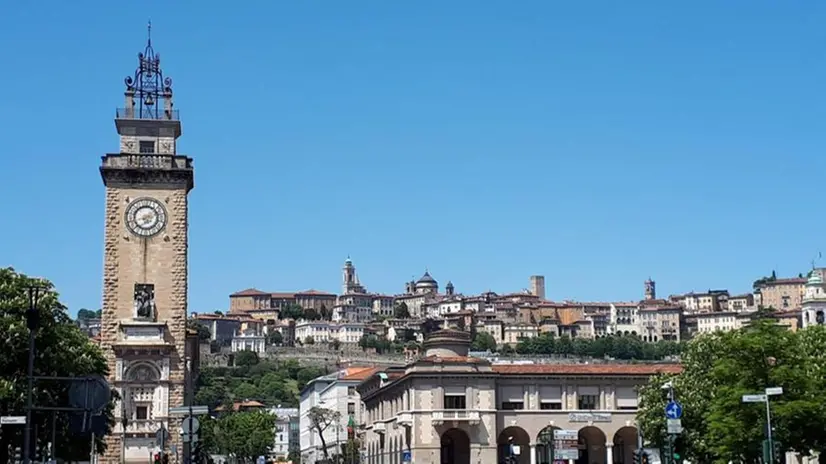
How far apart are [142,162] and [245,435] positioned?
76.7 meters

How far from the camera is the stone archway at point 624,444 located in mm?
101688

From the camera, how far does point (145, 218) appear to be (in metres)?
82.8

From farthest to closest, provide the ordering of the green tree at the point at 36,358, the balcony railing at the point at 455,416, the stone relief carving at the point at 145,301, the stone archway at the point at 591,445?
the stone archway at the point at 591,445
the balcony railing at the point at 455,416
the stone relief carving at the point at 145,301
the green tree at the point at 36,358

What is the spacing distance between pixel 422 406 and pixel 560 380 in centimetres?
1164

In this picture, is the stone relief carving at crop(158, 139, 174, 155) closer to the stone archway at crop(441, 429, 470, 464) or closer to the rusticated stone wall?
the rusticated stone wall

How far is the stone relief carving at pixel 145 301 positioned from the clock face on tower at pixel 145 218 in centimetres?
347

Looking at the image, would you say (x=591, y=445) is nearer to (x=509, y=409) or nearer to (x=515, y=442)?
(x=515, y=442)

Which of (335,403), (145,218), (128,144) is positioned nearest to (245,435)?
(335,403)

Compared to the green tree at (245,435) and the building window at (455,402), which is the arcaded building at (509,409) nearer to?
the building window at (455,402)

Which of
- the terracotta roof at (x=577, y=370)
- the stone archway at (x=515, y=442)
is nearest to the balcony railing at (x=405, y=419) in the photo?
the stone archway at (x=515, y=442)

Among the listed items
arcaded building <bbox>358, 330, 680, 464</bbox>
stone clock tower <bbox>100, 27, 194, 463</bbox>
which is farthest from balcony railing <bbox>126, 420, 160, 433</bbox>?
arcaded building <bbox>358, 330, 680, 464</bbox>

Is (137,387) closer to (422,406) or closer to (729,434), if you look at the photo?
(422,406)

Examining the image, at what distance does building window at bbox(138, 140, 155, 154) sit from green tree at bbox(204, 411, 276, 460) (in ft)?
238

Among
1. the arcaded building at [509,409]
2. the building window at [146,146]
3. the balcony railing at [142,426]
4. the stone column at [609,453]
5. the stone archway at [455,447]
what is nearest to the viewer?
the balcony railing at [142,426]
